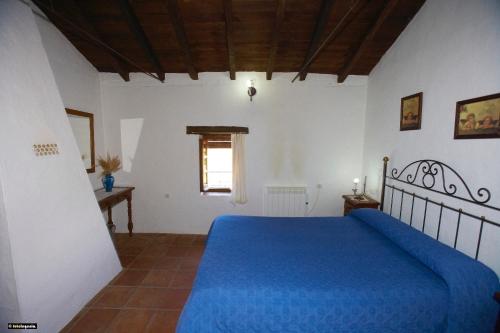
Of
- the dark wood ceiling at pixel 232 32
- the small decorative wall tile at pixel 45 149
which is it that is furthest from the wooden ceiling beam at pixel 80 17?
the small decorative wall tile at pixel 45 149

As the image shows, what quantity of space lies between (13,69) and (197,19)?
2.05 m

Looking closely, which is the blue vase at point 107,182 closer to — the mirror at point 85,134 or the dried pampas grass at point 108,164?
the dried pampas grass at point 108,164

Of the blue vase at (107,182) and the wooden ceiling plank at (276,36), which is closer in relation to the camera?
the wooden ceiling plank at (276,36)

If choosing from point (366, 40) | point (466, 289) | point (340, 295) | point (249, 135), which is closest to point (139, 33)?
point (249, 135)

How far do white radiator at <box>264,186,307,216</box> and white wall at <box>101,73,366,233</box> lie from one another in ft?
0.48

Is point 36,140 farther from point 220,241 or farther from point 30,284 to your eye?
point 220,241

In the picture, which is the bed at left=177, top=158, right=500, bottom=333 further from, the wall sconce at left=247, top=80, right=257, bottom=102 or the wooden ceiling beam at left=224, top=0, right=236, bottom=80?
the wall sconce at left=247, top=80, right=257, bottom=102

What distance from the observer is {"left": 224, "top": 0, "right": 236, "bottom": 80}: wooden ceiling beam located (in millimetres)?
2841

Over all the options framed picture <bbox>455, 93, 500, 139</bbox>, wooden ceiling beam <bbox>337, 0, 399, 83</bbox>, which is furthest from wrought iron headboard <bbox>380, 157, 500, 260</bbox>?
wooden ceiling beam <bbox>337, 0, 399, 83</bbox>

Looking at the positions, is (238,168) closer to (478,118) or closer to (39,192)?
(39,192)

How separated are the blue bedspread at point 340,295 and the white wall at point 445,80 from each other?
502mm

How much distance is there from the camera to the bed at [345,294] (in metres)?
1.59

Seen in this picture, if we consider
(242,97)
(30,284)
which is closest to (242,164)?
(242,97)

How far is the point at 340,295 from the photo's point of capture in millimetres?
1631
